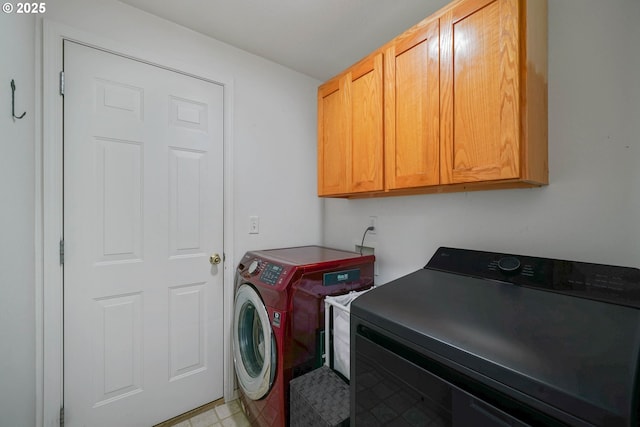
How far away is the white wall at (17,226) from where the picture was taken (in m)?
0.95

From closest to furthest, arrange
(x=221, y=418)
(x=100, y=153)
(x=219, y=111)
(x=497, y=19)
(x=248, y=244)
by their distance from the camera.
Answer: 1. (x=497, y=19)
2. (x=100, y=153)
3. (x=221, y=418)
4. (x=219, y=111)
5. (x=248, y=244)

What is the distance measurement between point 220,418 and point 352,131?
204 centimetres

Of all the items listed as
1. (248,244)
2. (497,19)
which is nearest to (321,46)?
(497,19)

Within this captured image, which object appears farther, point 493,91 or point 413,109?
→ point 413,109

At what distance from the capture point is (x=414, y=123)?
4.14ft

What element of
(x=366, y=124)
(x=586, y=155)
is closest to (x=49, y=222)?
(x=366, y=124)

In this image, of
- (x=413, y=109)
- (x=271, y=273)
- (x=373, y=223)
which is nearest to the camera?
(x=413, y=109)

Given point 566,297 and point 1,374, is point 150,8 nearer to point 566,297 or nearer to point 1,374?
point 1,374

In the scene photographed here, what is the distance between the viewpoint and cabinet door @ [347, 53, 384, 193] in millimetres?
1438

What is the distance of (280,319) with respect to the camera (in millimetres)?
1319

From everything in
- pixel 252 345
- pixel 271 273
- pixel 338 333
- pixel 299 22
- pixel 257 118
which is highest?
pixel 299 22

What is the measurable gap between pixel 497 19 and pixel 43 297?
237 cm

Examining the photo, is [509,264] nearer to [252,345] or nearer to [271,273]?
[271,273]

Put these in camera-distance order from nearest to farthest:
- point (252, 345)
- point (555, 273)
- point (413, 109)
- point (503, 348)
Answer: point (503, 348), point (555, 273), point (413, 109), point (252, 345)
